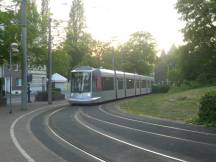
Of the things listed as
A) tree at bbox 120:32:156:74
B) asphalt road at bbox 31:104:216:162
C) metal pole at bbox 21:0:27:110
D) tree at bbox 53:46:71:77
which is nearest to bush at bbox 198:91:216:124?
asphalt road at bbox 31:104:216:162

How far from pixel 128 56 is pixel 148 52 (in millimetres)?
5480

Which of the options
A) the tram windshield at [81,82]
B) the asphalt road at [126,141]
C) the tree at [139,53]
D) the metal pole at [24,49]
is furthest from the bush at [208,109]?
the tree at [139,53]

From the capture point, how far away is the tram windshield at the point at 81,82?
3800cm

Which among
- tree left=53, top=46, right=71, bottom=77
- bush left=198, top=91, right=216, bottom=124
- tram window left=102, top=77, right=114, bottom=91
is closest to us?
bush left=198, top=91, right=216, bottom=124

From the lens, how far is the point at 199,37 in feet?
174

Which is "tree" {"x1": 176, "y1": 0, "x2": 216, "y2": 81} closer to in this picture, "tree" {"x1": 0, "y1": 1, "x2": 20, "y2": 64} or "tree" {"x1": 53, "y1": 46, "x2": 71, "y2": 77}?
"tree" {"x1": 53, "y1": 46, "x2": 71, "y2": 77}

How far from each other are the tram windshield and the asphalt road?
51.2 ft

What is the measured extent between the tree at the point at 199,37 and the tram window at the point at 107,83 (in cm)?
1401

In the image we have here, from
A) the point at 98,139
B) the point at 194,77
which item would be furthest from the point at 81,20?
the point at 98,139

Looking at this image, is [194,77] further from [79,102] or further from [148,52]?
[148,52]

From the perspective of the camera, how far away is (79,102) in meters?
38.2

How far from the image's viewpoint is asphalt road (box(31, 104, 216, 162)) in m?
12.5

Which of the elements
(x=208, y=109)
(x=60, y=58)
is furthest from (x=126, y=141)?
(x=60, y=58)

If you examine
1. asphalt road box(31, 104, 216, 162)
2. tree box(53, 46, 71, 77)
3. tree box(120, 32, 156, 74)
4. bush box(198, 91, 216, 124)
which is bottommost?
asphalt road box(31, 104, 216, 162)
